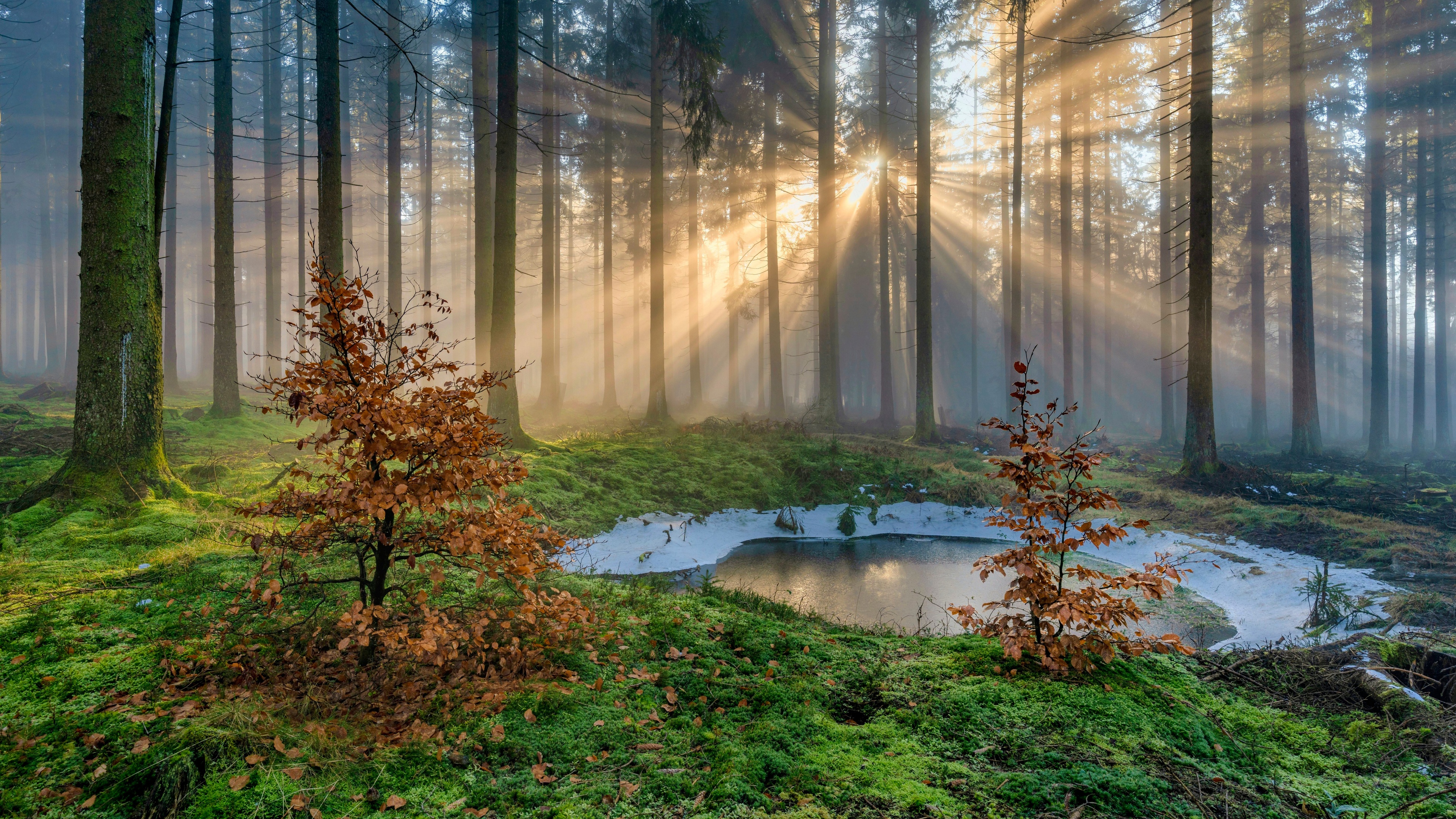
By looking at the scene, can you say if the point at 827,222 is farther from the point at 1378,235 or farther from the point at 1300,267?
the point at 1378,235

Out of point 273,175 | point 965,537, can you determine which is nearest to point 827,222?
point 965,537

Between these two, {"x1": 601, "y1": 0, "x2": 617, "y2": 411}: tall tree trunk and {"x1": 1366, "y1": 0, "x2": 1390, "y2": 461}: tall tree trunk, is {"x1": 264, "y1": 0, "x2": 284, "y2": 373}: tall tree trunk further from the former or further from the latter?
{"x1": 1366, "y1": 0, "x2": 1390, "y2": 461}: tall tree trunk

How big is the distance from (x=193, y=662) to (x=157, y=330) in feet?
16.7

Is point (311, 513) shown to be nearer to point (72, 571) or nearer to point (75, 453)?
point (72, 571)

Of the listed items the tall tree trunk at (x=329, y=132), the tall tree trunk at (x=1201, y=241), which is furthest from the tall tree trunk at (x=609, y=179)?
the tall tree trunk at (x=1201, y=241)

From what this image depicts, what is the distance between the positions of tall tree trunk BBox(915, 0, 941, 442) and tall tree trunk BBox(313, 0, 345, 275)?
528 inches

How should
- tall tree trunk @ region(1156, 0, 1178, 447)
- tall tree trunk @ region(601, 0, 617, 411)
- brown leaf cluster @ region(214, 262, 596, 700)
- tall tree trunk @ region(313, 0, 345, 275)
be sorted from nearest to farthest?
brown leaf cluster @ region(214, 262, 596, 700)
tall tree trunk @ region(313, 0, 345, 275)
tall tree trunk @ region(601, 0, 617, 411)
tall tree trunk @ region(1156, 0, 1178, 447)

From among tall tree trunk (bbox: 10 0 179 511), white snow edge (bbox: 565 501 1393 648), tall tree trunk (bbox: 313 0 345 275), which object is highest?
tall tree trunk (bbox: 313 0 345 275)

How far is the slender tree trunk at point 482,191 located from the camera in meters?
13.3

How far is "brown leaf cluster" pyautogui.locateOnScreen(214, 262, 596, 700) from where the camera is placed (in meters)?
3.00

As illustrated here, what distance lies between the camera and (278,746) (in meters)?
2.59

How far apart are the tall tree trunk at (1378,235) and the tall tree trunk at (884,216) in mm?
14239

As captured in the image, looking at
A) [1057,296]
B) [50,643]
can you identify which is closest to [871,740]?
[50,643]

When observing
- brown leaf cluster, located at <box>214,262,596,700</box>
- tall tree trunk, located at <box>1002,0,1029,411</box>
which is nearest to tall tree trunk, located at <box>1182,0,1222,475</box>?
tall tree trunk, located at <box>1002,0,1029,411</box>
